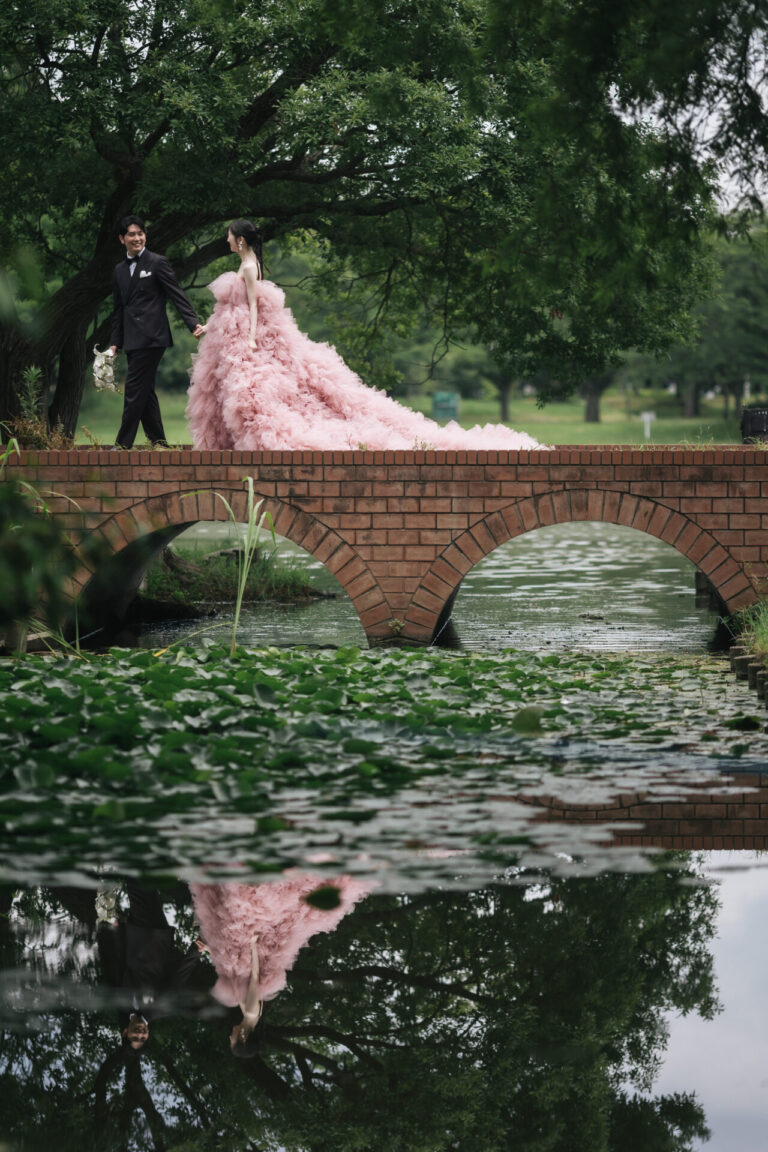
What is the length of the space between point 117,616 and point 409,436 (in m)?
4.08

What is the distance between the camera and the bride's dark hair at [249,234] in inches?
479

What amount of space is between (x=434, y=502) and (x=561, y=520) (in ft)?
3.10

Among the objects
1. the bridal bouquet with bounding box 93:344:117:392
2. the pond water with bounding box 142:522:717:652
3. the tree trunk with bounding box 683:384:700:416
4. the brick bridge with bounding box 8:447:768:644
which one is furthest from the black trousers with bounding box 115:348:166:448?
the tree trunk with bounding box 683:384:700:416

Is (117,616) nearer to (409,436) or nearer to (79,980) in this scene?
(409,436)

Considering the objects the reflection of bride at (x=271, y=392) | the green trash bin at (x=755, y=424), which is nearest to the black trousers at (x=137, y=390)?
the reflection of bride at (x=271, y=392)

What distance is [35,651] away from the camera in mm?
11922

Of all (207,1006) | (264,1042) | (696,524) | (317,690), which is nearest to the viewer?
(264,1042)

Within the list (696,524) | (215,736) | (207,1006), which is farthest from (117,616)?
(207,1006)

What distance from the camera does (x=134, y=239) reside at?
39.3ft

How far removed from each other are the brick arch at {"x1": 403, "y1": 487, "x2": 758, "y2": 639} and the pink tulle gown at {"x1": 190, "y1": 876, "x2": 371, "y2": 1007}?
6.46 m

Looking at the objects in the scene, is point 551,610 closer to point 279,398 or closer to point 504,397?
point 279,398

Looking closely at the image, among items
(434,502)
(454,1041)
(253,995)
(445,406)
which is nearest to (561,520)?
(434,502)

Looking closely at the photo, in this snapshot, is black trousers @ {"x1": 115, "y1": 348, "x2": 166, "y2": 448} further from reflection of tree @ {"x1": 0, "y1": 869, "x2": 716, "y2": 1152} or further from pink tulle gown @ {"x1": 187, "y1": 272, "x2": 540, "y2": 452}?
reflection of tree @ {"x1": 0, "y1": 869, "x2": 716, "y2": 1152}

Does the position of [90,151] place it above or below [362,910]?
above
